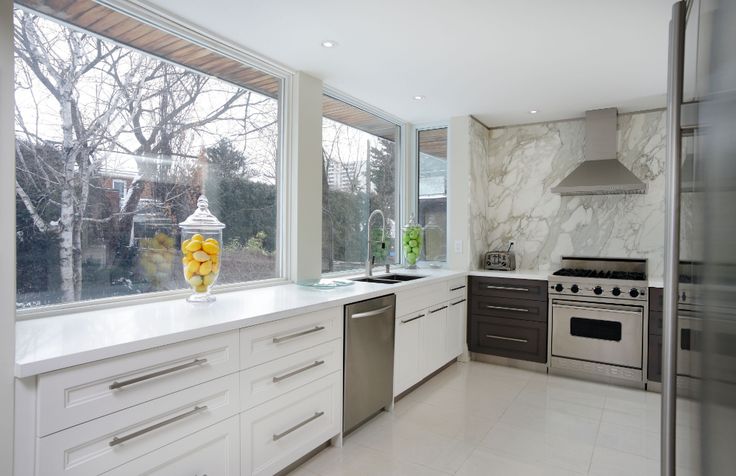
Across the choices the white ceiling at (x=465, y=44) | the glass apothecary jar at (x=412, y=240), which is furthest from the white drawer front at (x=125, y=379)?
the glass apothecary jar at (x=412, y=240)

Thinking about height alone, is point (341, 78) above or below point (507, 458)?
A: above

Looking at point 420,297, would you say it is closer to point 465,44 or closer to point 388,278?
point 388,278

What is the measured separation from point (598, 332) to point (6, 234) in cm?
399

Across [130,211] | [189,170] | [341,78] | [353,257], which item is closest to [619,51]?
[341,78]

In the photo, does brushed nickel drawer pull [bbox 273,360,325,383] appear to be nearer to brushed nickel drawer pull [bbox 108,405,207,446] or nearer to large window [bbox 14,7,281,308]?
brushed nickel drawer pull [bbox 108,405,207,446]

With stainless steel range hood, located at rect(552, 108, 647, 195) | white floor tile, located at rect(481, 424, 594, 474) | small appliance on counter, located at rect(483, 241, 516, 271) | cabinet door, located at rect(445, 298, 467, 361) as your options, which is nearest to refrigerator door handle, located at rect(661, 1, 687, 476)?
white floor tile, located at rect(481, 424, 594, 474)

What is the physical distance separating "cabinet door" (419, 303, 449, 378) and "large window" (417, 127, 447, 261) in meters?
1.00

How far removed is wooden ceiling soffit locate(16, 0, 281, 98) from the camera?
6.23 feet

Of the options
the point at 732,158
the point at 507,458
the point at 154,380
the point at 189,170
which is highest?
the point at 189,170

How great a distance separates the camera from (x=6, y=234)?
118 cm

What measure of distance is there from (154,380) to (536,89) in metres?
3.34

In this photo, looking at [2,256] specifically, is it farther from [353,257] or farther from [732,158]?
[353,257]

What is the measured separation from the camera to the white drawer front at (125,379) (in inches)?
49.3

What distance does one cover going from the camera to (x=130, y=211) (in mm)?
2127
